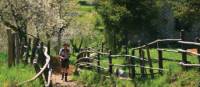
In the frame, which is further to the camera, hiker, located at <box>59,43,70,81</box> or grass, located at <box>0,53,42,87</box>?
hiker, located at <box>59,43,70,81</box>

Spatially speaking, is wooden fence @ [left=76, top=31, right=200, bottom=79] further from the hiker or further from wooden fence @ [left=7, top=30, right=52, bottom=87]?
wooden fence @ [left=7, top=30, right=52, bottom=87]

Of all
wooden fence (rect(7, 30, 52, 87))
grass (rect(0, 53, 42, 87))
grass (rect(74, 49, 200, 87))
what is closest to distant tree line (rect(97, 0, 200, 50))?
wooden fence (rect(7, 30, 52, 87))

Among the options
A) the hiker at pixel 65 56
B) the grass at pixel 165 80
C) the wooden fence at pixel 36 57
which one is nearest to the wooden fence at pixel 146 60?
the grass at pixel 165 80

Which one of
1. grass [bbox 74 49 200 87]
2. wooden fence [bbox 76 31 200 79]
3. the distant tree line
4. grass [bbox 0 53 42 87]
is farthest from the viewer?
the distant tree line

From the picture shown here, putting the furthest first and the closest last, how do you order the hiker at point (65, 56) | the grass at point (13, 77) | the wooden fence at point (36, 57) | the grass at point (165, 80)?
1. the hiker at point (65, 56)
2. the grass at point (165, 80)
3. the grass at point (13, 77)
4. the wooden fence at point (36, 57)

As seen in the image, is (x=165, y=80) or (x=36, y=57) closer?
(x=165, y=80)

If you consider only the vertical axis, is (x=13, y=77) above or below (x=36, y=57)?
above

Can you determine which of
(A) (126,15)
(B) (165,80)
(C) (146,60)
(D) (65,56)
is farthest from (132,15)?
(B) (165,80)

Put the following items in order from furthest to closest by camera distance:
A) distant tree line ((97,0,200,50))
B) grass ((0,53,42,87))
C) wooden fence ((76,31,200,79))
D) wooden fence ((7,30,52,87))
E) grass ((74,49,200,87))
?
1. distant tree line ((97,0,200,50))
2. wooden fence ((76,31,200,79))
3. grass ((74,49,200,87))
4. grass ((0,53,42,87))
5. wooden fence ((7,30,52,87))

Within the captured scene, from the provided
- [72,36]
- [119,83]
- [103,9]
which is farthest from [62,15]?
[119,83]

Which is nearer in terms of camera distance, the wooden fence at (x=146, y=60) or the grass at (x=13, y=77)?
the grass at (x=13, y=77)

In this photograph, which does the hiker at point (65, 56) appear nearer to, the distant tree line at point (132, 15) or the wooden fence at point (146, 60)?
the wooden fence at point (146, 60)

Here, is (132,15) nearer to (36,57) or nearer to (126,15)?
(126,15)

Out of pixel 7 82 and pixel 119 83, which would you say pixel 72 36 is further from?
pixel 7 82
